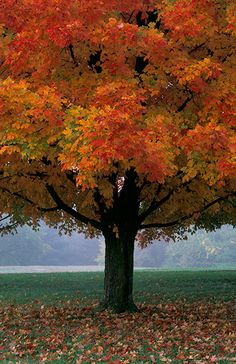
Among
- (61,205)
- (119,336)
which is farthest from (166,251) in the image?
(119,336)

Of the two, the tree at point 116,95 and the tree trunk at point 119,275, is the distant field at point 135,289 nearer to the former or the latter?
the tree trunk at point 119,275

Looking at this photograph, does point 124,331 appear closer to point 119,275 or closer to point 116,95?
point 119,275

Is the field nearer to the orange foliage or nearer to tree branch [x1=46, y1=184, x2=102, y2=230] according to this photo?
tree branch [x1=46, y1=184, x2=102, y2=230]


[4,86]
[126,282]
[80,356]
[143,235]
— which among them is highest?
[4,86]

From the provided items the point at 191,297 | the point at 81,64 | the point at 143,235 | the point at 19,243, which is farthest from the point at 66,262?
the point at 81,64

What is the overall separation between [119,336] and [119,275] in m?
4.24

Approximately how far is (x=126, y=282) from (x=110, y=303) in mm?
794

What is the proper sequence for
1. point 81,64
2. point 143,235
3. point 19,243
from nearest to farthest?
point 81,64 → point 143,235 → point 19,243

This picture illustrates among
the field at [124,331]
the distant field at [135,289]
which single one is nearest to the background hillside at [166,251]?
the distant field at [135,289]

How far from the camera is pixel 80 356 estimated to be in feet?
37.6

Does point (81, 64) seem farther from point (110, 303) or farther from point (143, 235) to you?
point (143, 235)

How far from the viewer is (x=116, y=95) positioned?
1318cm

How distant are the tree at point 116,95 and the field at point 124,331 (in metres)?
1.93

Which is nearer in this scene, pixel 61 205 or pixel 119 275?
pixel 61 205
